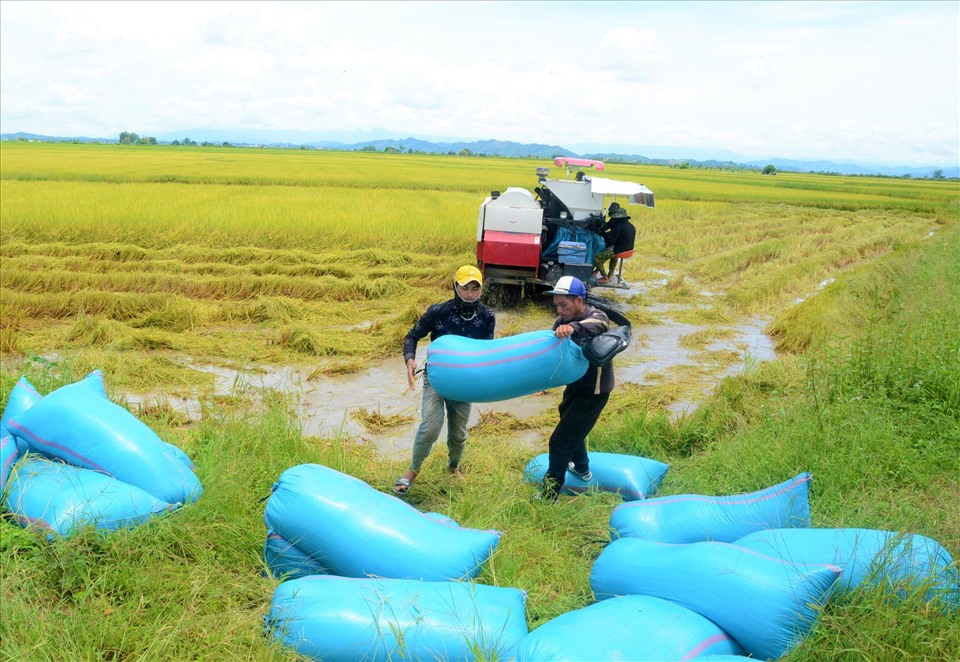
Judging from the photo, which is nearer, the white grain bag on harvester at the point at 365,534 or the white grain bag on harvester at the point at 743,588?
the white grain bag on harvester at the point at 743,588

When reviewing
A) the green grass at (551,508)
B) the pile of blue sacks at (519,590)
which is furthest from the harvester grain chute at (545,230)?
the pile of blue sacks at (519,590)

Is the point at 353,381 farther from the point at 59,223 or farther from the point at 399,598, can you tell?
the point at 59,223

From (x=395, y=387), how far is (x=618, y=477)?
3.08m

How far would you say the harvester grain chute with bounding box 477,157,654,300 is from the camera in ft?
30.1

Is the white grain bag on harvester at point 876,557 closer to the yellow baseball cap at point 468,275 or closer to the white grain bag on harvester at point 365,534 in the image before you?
the white grain bag on harvester at point 365,534

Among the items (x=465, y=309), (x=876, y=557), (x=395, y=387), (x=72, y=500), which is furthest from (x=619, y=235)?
(x=72, y=500)

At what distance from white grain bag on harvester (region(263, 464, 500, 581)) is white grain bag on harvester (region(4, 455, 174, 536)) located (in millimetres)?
644

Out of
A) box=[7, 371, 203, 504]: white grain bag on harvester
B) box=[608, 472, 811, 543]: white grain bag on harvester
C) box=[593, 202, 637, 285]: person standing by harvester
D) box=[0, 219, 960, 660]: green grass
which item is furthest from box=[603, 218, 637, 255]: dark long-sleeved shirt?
box=[7, 371, 203, 504]: white grain bag on harvester

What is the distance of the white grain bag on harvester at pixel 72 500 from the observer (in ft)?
9.83

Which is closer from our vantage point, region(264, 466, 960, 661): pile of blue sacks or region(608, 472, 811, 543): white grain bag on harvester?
region(264, 466, 960, 661): pile of blue sacks

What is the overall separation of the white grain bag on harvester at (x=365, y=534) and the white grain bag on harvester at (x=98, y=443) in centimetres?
74

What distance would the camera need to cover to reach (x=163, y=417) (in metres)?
5.21

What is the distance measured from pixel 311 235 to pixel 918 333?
10.0m

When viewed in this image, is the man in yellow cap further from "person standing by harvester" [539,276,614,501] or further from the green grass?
"person standing by harvester" [539,276,614,501]
